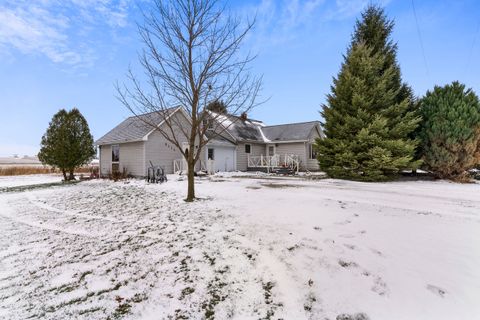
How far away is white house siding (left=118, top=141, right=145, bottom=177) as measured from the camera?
17391mm

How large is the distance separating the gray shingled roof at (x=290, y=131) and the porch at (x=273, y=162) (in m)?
1.80

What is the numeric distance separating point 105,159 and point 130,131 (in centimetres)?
403

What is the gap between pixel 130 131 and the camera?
19016 mm

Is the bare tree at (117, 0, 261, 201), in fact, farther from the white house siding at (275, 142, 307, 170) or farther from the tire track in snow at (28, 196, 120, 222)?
the white house siding at (275, 142, 307, 170)

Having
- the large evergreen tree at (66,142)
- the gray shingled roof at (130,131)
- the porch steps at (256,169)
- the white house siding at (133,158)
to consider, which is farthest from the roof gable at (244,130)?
the large evergreen tree at (66,142)

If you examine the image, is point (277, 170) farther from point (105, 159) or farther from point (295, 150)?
point (105, 159)

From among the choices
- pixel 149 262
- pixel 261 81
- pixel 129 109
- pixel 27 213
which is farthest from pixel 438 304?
pixel 27 213

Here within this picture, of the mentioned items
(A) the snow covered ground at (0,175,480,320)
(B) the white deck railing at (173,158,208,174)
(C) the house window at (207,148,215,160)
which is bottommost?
(A) the snow covered ground at (0,175,480,320)

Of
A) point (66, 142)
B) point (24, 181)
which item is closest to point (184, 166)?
point (66, 142)

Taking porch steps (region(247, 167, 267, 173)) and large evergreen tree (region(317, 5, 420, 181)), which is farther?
porch steps (region(247, 167, 267, 173))

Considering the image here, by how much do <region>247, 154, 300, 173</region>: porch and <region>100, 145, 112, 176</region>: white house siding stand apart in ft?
39.3

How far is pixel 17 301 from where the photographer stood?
10.3 ft

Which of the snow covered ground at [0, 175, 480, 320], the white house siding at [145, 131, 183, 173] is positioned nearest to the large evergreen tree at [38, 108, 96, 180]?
the white house siding at [145, 131, 183, 173]

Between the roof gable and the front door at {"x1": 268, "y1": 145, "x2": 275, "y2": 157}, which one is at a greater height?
the roof gable
